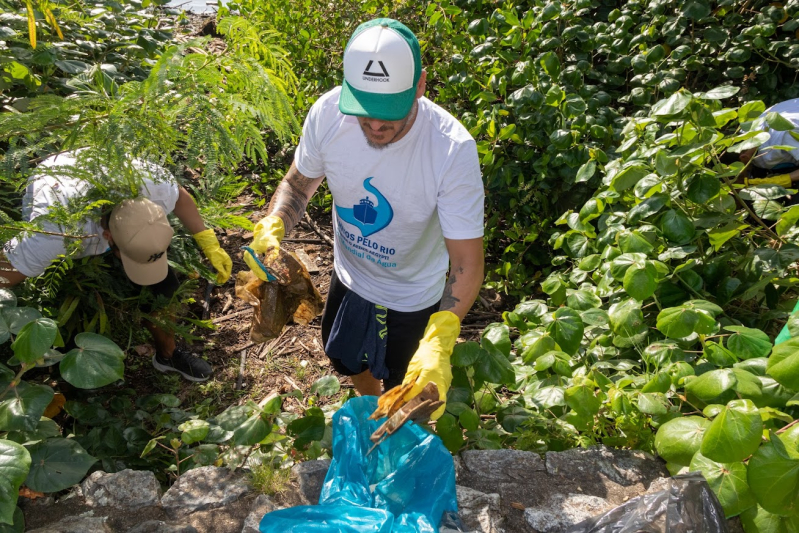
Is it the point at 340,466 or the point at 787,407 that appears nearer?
the point at 340,466

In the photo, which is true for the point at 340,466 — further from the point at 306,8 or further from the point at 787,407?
the point at 306,8

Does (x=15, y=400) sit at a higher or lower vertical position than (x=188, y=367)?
higher

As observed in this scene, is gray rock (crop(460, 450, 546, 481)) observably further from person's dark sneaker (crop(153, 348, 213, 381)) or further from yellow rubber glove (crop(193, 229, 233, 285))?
person's dark sneaker (crop(153, 348, 213, 381))

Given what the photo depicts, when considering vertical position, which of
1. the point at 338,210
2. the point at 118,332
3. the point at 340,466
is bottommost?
the point at 118,332

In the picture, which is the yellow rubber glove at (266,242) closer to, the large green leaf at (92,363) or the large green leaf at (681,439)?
the large green leaf at (92,363)

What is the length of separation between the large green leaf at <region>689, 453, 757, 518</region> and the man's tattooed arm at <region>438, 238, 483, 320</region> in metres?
0.88

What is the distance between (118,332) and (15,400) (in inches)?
63.4

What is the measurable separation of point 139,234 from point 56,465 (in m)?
1.17

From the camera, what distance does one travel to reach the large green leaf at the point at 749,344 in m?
2.11

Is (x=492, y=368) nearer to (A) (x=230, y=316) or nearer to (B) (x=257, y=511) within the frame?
(B) (x=257, y=511)

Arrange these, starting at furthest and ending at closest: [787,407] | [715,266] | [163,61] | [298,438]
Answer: [715,266] < [298,438] < [787,407] < [163,61]

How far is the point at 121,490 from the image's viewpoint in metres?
1.95

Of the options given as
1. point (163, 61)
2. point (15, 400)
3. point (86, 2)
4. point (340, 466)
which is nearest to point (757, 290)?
point (340, 466)

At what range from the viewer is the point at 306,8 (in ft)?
16.1
